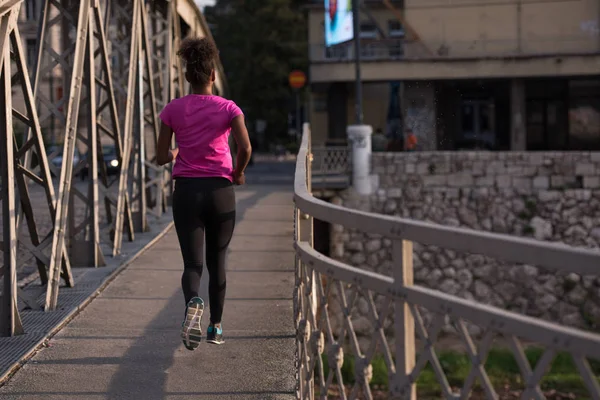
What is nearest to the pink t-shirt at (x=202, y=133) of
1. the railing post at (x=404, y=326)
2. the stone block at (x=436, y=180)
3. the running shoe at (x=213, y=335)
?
the running shoe at (x=213, y=335)

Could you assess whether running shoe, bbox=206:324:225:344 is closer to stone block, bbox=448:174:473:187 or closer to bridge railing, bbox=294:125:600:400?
bridge railing, bbox=294:125:600:400

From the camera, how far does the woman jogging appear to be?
617 cm

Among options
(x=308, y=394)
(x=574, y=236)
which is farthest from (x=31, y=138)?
(x=574, y=236)

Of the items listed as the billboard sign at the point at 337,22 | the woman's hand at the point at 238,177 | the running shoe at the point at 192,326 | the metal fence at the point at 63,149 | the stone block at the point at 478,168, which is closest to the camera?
the running shoe at the point at 192,326

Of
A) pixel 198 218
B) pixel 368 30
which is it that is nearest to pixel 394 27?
pixel 368 30

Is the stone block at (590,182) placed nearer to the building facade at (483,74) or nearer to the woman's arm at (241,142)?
the building facade at (483,74)

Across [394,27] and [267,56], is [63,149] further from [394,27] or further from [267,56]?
[267,56]

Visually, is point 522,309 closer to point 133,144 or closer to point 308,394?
point 133,144

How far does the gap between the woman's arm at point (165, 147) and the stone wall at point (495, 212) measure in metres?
19.6

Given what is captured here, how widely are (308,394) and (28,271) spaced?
23.1 ft

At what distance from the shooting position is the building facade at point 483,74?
125ft

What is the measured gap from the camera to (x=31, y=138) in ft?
27.1

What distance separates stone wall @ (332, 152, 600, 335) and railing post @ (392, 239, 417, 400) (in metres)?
22.1

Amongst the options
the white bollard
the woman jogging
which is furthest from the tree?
the woman jogging
